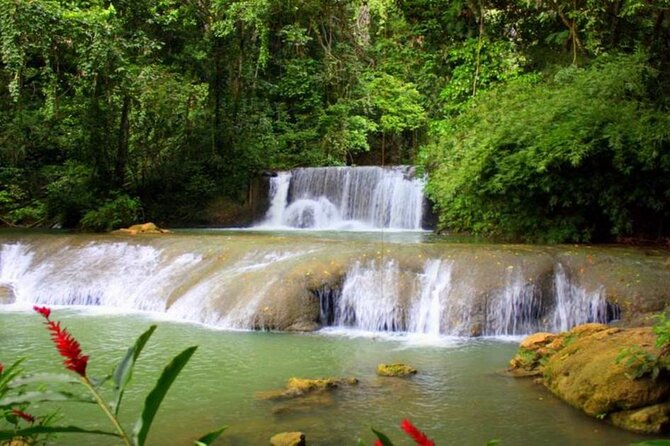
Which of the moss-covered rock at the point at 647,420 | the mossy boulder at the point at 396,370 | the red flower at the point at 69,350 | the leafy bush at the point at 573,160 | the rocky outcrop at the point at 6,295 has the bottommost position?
the rocky outcrop at the point at 6,295

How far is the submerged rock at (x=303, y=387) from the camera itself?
5879mm

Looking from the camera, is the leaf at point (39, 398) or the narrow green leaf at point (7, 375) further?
the narrow green leaf at point (7, 375)

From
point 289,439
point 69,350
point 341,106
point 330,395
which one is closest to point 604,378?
point 330,395

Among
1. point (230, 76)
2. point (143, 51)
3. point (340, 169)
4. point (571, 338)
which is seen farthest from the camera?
point (230, 76)

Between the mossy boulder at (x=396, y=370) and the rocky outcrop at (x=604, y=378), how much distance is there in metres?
1.05

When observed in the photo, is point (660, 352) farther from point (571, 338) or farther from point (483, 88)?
point (483, 88)

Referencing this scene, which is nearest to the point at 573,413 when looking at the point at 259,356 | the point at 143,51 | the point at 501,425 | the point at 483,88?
the point at 501,425

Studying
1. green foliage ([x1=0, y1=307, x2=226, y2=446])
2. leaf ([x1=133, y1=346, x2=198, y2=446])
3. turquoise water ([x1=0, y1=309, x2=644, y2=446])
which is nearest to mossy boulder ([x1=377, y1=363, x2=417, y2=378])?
turquoise water ([x1=0, y1=309, x2=644, y2=446])

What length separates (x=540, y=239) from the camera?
11.8m

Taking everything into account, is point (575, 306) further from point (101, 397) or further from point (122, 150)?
point (122, 150)

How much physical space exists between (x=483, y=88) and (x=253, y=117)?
27.5 ft

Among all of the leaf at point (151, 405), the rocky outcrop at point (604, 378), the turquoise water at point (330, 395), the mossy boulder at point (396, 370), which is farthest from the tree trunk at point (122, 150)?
the leaf at point (151, 405)

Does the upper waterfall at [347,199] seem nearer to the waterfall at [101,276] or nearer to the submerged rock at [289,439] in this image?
the waterfall at [101,276]

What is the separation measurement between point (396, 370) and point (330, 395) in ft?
3.15
